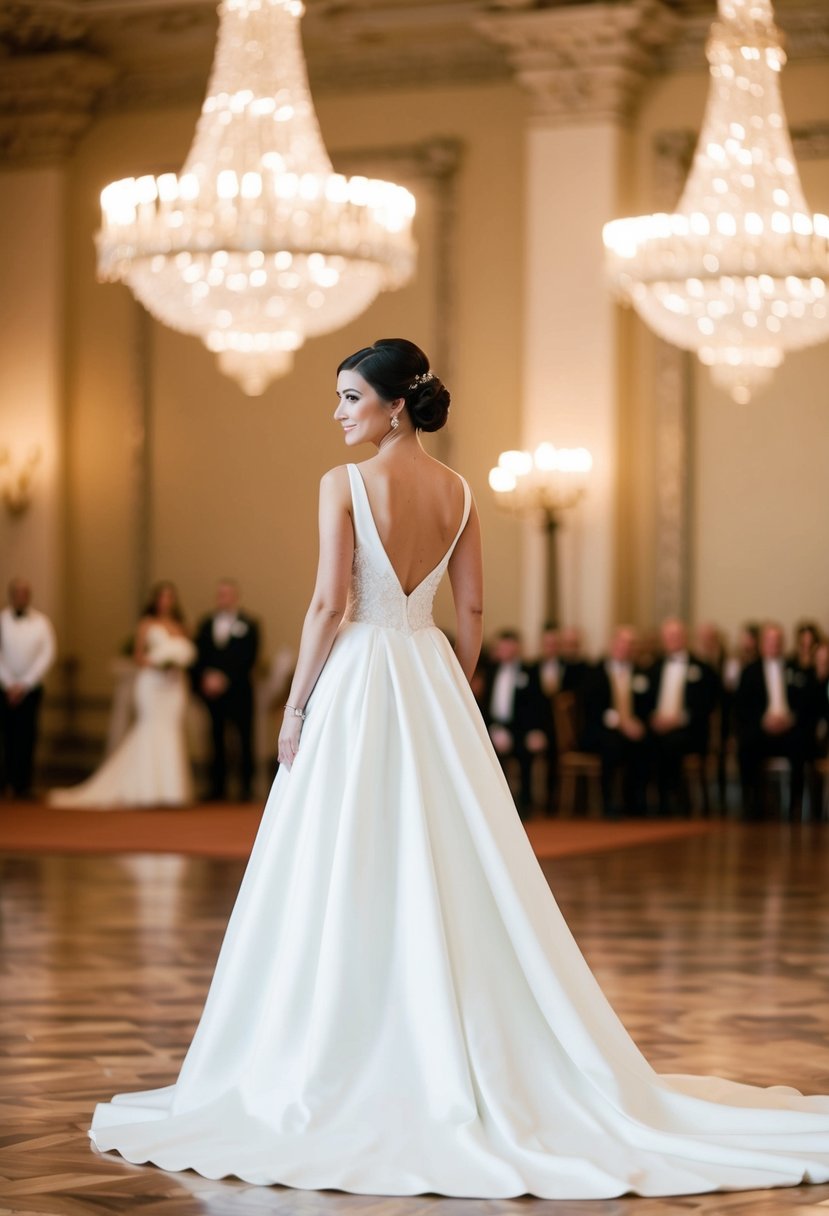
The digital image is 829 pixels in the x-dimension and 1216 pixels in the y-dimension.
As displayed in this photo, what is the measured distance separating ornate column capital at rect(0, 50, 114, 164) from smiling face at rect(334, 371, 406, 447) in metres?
10.4

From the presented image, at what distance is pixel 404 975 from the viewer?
12.3 ft

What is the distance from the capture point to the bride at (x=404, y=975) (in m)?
3.58

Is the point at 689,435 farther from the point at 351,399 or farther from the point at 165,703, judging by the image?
the point at 351,399

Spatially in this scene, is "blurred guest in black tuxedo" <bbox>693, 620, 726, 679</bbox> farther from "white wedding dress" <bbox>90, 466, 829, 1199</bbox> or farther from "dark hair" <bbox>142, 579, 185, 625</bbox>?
"white wedding dress" <bbox>90, 466, 829, 1199</bbox>

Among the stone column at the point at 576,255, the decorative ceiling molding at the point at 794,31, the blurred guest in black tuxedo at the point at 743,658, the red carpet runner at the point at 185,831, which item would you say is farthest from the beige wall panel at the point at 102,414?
the blurred guest in black tuxedo at the point at 743,658

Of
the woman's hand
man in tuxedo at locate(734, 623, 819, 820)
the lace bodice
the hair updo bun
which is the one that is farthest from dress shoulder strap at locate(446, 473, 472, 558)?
man in tuxedo at locate(734, 623, 819, 820)

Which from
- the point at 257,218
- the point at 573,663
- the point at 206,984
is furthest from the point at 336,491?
the point at 573,663

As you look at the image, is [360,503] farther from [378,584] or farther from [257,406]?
[257,406]

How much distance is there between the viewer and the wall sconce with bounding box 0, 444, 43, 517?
13.7 meters

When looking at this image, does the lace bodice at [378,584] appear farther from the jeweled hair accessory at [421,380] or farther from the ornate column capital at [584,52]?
the ornate column capital at [584,52]

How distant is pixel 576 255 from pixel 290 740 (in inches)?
345

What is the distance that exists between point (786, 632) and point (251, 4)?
5616 millimetres

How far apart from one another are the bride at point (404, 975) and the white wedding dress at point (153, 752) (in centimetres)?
798

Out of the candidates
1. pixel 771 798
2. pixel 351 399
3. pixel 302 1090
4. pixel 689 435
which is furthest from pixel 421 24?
pixel 302 1090
